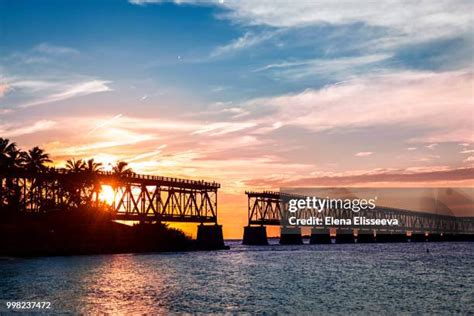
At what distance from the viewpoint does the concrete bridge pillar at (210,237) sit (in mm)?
131750

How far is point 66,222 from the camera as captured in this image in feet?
331

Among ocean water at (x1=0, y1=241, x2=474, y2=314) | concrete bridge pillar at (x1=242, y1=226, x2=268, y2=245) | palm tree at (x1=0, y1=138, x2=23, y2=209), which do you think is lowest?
ocean water at (x1=0, y1=241, x2=474, y2=314)

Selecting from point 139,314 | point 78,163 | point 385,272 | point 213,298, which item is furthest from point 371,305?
point 78,163

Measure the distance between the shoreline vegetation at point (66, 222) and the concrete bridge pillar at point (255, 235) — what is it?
5717 centimetres

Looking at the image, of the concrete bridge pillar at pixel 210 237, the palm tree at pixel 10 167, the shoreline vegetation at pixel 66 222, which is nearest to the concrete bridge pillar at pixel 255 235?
the concrete bridge pillar at pixel 210 237

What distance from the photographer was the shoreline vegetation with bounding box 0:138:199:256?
91.6 m

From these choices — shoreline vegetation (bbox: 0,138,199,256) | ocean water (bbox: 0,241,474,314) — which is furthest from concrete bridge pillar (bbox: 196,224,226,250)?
ocean water (bbox: 0,241,474,314)

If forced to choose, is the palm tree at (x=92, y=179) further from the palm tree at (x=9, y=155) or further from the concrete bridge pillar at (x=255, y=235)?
the concrete bridge pillar at (x=255, y=235)

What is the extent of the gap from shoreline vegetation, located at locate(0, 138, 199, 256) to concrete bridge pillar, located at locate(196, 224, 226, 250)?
35.4 ft

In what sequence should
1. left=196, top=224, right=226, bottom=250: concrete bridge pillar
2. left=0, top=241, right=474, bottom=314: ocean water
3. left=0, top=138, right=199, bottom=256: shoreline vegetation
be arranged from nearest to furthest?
left=0, top=241, right=474, bottom=314: ocean water < left=0, top=138, right=199, bottom=256: shoreline vegetation < left=196, top=224, right=226, bottom=250: concrete bridge pillar

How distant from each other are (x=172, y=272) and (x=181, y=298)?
23312 millimetres

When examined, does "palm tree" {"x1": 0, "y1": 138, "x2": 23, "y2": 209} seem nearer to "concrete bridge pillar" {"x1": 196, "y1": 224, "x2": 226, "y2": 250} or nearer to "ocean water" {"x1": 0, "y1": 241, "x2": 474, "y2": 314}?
"ocean water" {"x1": 0, "y1": 241, "x2": 474, "y2": 314}

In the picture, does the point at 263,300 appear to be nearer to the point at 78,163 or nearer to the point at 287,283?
the point at 287,283

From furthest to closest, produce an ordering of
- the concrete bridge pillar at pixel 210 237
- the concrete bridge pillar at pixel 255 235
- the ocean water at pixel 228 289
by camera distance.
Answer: the concrete bridge pillar at pixel 255 235 < the concrete bridge pillar at pixel 210 237 < the ocean water at pixel 228 289
